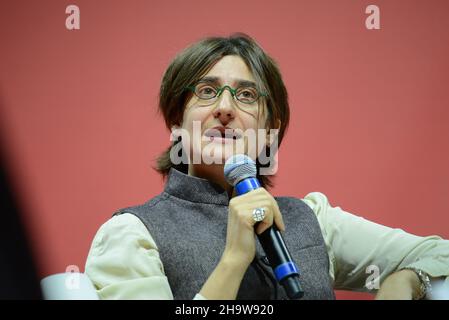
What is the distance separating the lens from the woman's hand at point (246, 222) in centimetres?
81

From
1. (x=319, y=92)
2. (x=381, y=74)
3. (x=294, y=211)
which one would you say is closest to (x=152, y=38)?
(x=319, y=92)

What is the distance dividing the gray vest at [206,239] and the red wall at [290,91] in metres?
0.51

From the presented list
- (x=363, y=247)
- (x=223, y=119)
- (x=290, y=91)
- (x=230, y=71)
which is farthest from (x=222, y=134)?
(x=290, y=91)

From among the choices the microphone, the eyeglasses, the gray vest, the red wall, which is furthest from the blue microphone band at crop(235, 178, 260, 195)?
the red wall

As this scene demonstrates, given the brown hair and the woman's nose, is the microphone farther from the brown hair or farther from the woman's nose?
the brown hair

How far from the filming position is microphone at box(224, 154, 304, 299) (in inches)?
30.1

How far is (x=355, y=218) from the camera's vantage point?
117 cm

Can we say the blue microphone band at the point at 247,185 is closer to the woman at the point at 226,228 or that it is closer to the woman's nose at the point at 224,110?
the woman at the point at 226,228

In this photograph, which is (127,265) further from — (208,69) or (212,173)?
(208,69)

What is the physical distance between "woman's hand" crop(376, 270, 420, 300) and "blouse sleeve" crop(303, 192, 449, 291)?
Result: 0.09 meters

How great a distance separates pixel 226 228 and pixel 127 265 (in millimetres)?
222

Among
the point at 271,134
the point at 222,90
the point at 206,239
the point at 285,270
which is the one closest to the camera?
the point at 285,270

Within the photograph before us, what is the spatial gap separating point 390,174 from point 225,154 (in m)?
0.73

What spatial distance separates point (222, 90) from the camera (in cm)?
109
